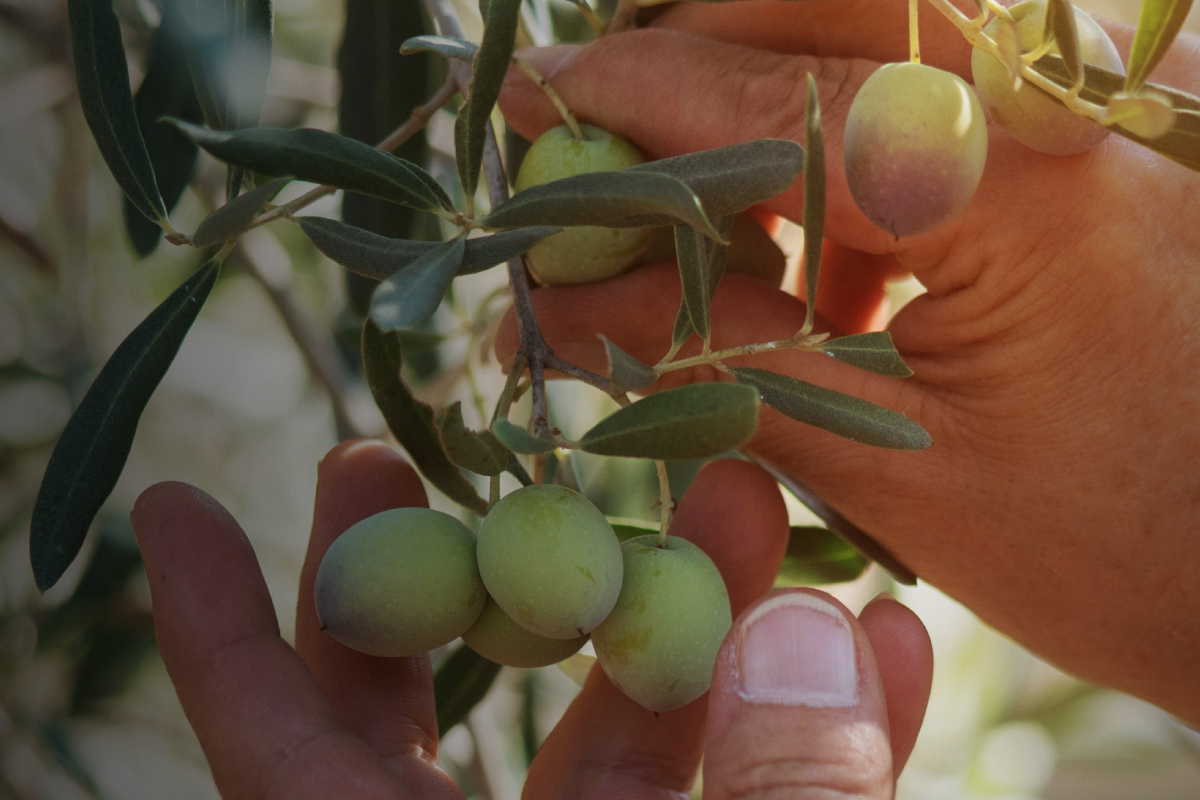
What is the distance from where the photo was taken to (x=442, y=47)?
0.70 meters

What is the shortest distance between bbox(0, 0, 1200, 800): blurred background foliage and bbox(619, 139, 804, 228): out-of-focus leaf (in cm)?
51

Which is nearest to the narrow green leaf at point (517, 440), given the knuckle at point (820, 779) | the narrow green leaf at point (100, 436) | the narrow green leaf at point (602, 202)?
the narrow green leaf at point (602, 202)

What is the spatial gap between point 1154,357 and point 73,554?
2.99 ft

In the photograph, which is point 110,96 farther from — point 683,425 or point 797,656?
point 797,656

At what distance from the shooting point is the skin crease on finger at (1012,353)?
0.72 metres

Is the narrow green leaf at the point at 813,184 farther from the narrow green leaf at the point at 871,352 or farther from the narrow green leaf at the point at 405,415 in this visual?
the narrow green leaf at the point at 405,415

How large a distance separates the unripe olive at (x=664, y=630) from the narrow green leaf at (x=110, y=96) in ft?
1.64

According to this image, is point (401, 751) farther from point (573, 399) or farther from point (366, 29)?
point (366, 29)

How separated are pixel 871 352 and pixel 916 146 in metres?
0.16

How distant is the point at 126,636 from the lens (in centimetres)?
108

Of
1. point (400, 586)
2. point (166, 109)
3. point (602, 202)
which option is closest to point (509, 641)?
point (400, 586)

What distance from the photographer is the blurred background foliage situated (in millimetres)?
1009

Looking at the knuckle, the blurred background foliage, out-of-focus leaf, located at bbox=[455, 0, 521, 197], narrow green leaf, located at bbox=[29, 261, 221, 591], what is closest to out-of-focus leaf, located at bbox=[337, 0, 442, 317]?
the blurred background foliage

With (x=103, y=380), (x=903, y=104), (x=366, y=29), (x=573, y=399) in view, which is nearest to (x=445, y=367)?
(x=573, y=399)
